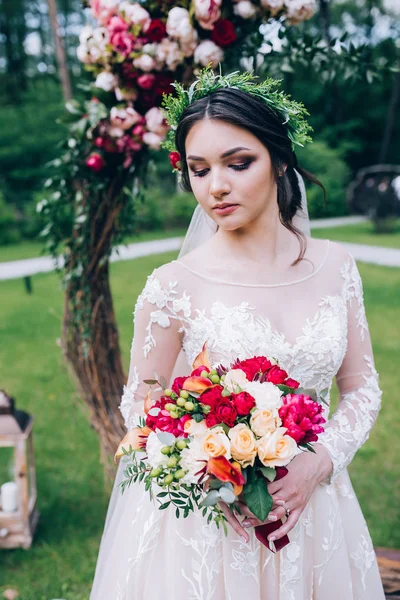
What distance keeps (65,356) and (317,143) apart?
19887 millimetres

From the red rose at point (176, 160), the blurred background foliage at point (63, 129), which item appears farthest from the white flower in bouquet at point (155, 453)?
the blurred background foliage at point (63, 129)

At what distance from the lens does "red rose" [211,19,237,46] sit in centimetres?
282

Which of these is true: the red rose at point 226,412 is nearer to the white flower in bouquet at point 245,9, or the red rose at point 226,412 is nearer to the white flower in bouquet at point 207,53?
the white flower in bouquet at point 207,53

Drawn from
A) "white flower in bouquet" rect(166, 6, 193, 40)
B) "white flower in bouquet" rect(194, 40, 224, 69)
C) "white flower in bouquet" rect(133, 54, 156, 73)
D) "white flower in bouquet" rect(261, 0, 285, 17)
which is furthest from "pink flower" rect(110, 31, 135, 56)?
"white flower in bouquet" rect(261, 0, 285, 17)

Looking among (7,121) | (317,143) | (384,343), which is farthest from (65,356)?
(317,143)

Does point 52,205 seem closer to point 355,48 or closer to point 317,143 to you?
point 355,48

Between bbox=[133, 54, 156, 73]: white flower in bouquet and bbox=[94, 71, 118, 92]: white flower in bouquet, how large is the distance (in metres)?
0.15

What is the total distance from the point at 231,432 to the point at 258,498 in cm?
18

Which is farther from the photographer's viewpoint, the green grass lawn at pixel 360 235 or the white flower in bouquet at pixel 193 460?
the green grass lawn at pixel 360 235

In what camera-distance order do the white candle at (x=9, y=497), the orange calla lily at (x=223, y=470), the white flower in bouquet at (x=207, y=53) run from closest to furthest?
the orange calla lily at (x=223, y=470) < the white flower in bouquet at (x=207, y=53) < the white candle at (x=9, y=497)

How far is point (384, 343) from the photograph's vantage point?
7.49 m

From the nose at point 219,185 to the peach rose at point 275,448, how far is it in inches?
28.1

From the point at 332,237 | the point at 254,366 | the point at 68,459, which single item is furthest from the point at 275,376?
the point at 332,237

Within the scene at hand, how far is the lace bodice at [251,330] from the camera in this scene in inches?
75.8
